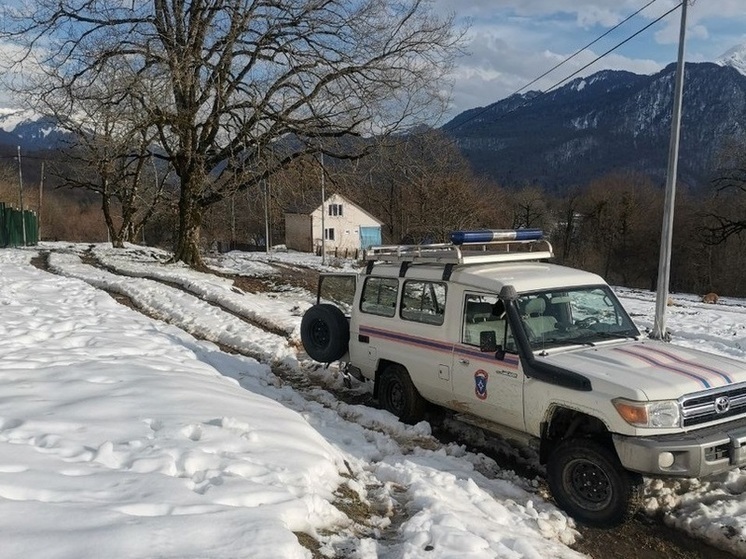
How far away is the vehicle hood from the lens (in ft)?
16.0

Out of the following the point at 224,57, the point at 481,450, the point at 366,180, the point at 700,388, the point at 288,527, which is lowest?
the point at 481,450

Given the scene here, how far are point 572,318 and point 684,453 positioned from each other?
192 centimetres

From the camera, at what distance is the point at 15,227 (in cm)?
3644

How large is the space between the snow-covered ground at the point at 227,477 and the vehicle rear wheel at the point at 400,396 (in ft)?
0.73

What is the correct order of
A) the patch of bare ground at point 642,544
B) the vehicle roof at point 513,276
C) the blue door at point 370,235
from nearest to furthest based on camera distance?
1. the patch of bare ground at point 642,544
2. the vehicle roof at point 513,276
3. the blue door at point 370,235

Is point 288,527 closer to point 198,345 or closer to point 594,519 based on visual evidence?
point 594,519

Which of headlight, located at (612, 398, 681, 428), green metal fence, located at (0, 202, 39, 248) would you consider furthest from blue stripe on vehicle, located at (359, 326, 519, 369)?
green metal fence, located at (0, 202, 39, 248)

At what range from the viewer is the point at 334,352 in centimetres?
864

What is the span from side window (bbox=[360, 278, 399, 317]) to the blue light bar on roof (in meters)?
1.16

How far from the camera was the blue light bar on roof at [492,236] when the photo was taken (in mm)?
6945

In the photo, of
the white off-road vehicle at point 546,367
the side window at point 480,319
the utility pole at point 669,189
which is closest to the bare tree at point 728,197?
the utility pole at point 669,189

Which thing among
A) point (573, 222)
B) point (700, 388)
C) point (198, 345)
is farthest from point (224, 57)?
point (573, 222)

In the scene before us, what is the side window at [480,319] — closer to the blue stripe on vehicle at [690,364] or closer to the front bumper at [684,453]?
the blue stripe on vehicle at [690,364]

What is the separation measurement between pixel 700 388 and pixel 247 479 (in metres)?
3.72
